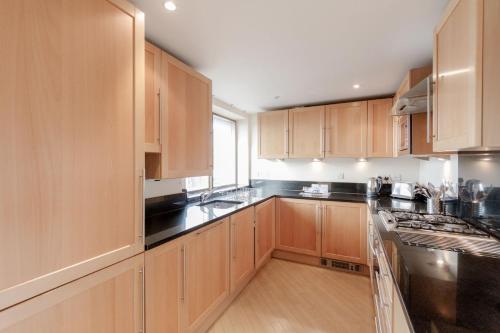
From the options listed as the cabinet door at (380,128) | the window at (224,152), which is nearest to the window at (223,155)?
the window at (224,152)

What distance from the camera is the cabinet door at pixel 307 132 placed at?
3254 mm

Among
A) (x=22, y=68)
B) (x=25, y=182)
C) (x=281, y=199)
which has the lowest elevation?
(x=281, y=199)

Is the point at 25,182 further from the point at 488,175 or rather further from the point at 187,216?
the point at 488,175

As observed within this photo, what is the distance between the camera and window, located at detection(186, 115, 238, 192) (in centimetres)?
335

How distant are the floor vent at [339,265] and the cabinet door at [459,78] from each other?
1998 mm

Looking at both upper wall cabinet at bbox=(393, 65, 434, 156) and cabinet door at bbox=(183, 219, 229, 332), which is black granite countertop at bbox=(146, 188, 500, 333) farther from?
upper wall cabinet at bbox=(393, 65, 434, 156)

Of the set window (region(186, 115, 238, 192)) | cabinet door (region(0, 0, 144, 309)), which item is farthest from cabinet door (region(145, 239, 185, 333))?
window (region(186, 115, 238, 192))

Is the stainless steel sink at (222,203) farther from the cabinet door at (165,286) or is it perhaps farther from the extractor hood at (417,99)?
the extractor hood at (417,99)

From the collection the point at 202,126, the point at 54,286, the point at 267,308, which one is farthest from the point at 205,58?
the point at 267,308

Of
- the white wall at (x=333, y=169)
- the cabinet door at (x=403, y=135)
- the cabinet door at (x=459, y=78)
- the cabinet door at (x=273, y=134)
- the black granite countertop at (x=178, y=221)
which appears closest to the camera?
the cabinet door at (x=459, y=78)

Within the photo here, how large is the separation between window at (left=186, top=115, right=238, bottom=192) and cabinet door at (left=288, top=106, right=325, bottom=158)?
3.19 ft

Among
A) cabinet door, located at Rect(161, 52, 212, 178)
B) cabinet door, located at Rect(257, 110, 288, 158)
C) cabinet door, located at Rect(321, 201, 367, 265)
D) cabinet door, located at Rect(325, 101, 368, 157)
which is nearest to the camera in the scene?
cabinet door, located at Rect(161, 52, 212, 178)

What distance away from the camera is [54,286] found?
896 mm

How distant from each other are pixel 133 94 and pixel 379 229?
175cm
